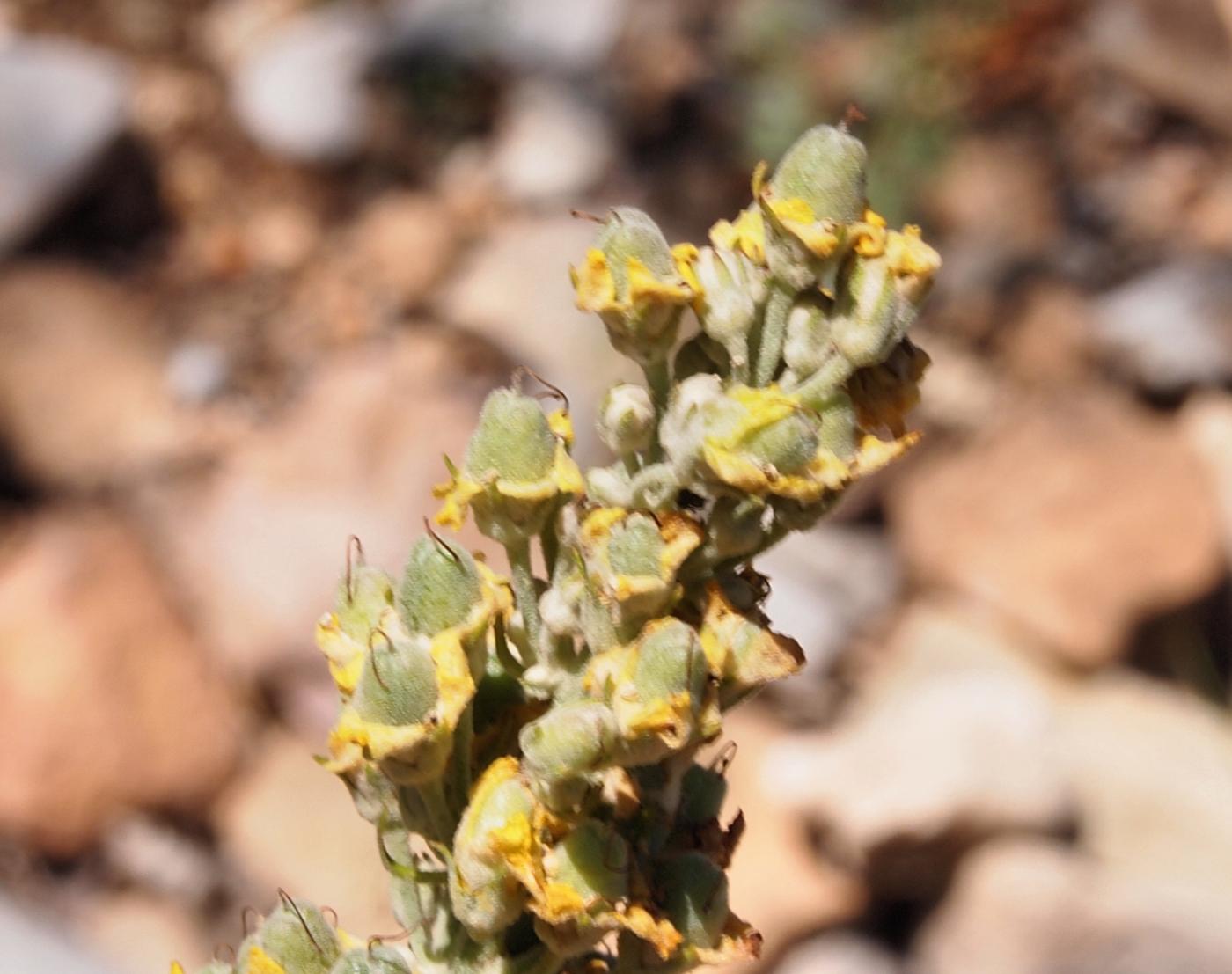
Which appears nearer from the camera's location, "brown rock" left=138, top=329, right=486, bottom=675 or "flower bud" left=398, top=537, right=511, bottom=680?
"flower bud" left=398, top=537, right=511, bottom=680

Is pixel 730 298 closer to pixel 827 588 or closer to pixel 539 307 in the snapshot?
pixel 827 588

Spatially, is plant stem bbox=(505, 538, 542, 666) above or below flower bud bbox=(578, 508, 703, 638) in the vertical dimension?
above

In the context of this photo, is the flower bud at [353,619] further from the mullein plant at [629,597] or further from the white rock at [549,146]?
the white rock at [549,146]

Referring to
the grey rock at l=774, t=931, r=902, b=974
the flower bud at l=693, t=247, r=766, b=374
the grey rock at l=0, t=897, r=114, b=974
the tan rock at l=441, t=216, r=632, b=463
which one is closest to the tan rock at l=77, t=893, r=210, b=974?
the grey rock at l=0, t=897, r=114, b=974

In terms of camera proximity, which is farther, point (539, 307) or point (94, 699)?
point (539, 307)

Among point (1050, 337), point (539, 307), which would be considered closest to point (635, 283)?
point (539, 307)

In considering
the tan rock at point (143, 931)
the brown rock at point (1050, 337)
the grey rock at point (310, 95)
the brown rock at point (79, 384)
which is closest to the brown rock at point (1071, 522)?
the brown rock at point (1050, 337)

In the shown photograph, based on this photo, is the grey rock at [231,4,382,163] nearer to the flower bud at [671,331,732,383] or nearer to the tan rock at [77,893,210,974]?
the tan rock at [77,893,210,974]
